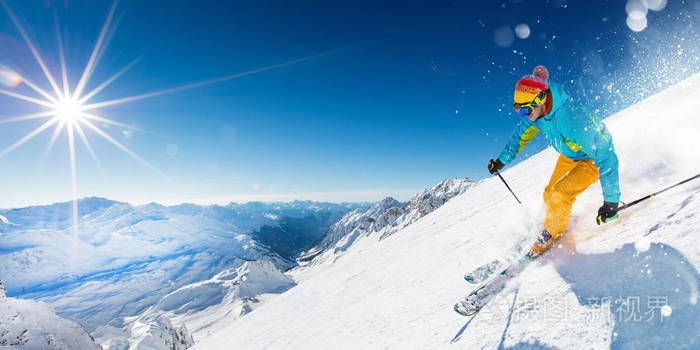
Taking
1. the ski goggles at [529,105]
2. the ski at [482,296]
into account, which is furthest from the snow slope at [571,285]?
the ski goggles at [529,105]

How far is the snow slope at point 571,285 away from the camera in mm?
1974

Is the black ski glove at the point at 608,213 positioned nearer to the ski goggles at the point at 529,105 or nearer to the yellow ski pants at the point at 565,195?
the yellow ski pants at the point at 565,195

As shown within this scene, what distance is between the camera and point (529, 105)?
3941 millimetres

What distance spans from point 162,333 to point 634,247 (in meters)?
114

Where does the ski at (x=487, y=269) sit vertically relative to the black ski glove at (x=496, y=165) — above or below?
below

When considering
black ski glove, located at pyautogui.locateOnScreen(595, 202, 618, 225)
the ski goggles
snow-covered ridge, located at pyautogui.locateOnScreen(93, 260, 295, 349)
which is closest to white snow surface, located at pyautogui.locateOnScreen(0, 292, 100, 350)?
the ski goggles

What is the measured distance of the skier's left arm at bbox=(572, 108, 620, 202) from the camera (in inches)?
133

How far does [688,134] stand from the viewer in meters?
4.47

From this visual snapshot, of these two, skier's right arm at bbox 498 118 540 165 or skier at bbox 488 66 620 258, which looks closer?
skier at bbox 488 66 620 258

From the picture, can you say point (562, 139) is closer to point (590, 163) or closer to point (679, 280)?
point (590, 163)

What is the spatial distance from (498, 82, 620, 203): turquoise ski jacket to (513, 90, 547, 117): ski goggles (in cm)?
12

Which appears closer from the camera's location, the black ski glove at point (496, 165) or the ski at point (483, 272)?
the ski at point (483, 272)

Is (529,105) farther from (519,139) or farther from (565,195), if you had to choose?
(519,139)

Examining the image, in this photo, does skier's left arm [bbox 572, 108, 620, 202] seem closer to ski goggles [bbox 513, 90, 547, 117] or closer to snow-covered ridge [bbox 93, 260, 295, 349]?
ski goggles [bbox 513, 90, 547, 117]
